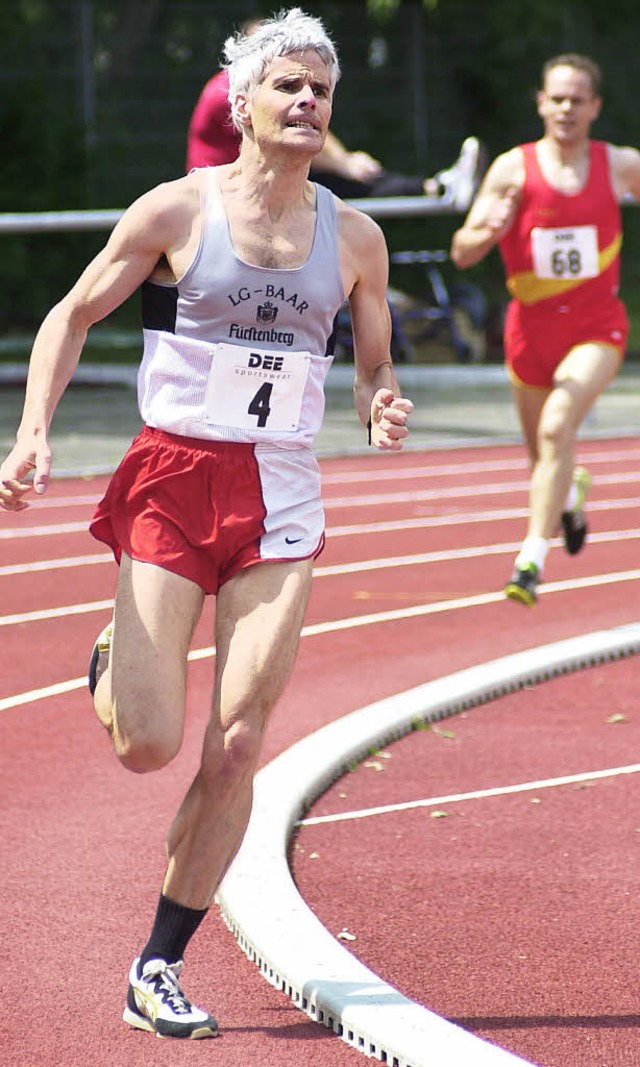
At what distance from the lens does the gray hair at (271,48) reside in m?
3.86

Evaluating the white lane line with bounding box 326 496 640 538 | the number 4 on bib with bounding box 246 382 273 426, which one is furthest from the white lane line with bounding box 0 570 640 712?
the number 4 on bib with bounding box 246 382 273 426

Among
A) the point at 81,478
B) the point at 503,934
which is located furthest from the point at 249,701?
the point at 81,478

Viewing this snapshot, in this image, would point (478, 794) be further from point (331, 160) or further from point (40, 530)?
point (40, 530)

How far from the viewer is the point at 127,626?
3.78 meters

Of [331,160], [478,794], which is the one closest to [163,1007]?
[478,794]

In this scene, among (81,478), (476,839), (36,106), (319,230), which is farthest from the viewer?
(36,106)

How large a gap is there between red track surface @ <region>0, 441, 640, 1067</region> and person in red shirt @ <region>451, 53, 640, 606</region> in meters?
1.11

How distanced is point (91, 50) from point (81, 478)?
581 inches

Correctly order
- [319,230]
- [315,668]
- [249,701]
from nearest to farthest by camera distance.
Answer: [249,701]
[319,230]
[315,668]

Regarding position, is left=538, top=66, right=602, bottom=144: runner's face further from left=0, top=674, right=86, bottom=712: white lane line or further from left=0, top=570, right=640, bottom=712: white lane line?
left=0, top=674, right=86, bottom=712: white lane line

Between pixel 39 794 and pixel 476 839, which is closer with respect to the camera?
pixel 476 839

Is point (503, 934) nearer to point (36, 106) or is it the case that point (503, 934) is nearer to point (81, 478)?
point (81, 478)

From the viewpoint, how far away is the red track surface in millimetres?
3688

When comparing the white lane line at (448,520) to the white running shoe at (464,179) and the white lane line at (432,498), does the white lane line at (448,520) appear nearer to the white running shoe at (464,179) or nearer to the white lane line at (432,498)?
the white lane line at (432,498)
